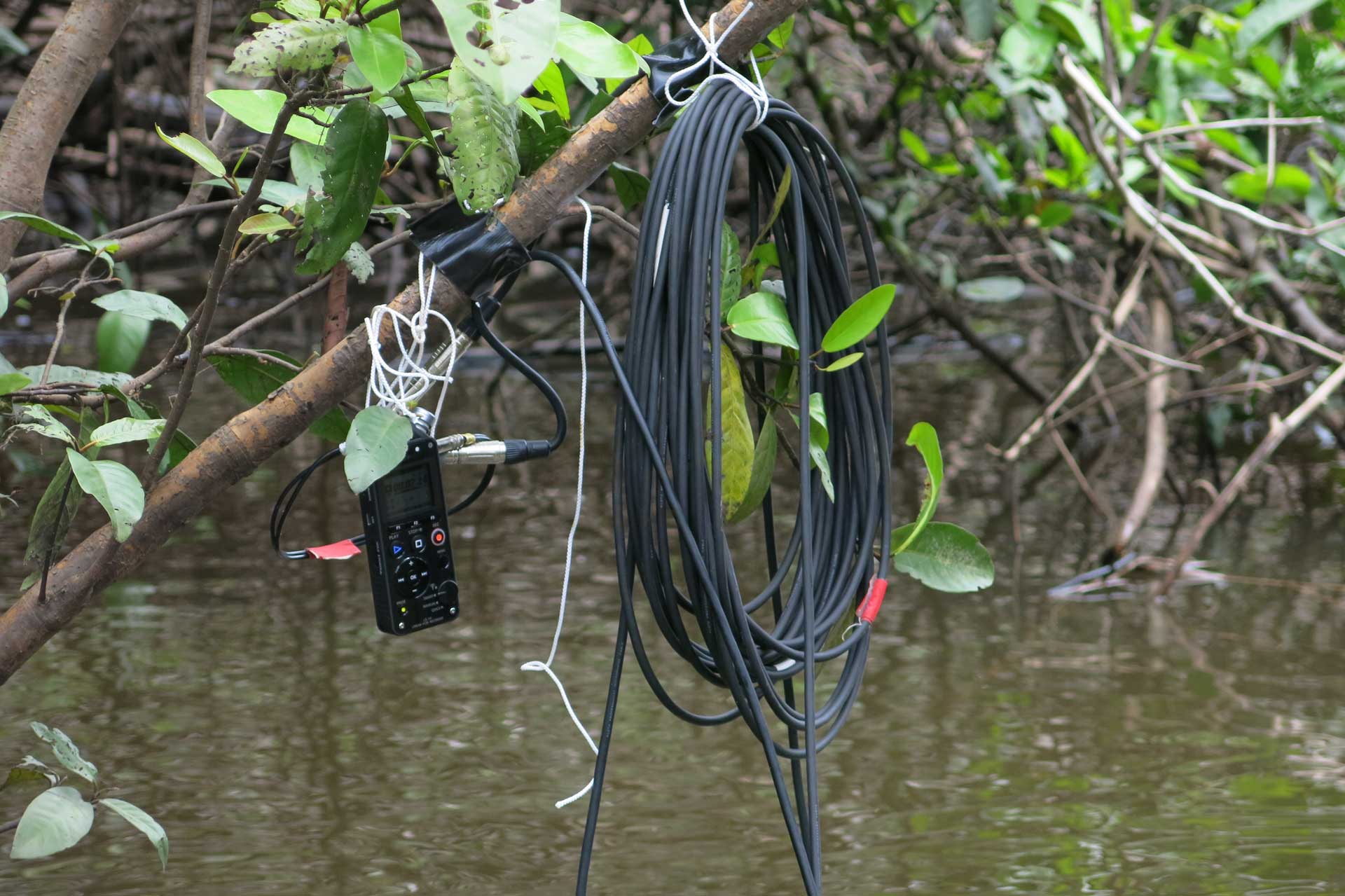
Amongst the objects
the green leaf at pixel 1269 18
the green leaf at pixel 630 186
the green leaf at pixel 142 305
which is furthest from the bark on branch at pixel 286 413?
the green leaf at pixel 1269 18

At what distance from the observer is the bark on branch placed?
1227 millimetres

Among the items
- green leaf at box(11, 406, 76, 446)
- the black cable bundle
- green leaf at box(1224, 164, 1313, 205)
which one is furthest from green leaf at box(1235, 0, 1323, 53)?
green leaf at box(11, 406, 76, 446)

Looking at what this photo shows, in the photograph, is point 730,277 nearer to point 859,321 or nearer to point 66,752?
point 859,321

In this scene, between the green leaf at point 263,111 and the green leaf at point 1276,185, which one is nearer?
the green leaf at point 263,111

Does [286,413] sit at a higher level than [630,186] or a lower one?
lower

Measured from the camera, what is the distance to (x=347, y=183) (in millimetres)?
1184

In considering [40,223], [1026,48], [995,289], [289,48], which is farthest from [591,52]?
[995,289]

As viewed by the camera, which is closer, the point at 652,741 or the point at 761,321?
the point at 761,321

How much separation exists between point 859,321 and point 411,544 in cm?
46

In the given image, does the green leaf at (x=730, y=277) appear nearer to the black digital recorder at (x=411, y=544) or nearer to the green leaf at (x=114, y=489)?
the black digital recorder at (x=411, y=544)

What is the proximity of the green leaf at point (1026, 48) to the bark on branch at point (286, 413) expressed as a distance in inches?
70.9

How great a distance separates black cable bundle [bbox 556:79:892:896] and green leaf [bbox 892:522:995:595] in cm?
4

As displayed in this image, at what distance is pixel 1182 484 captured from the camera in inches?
154

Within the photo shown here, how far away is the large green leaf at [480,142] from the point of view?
1121mm
